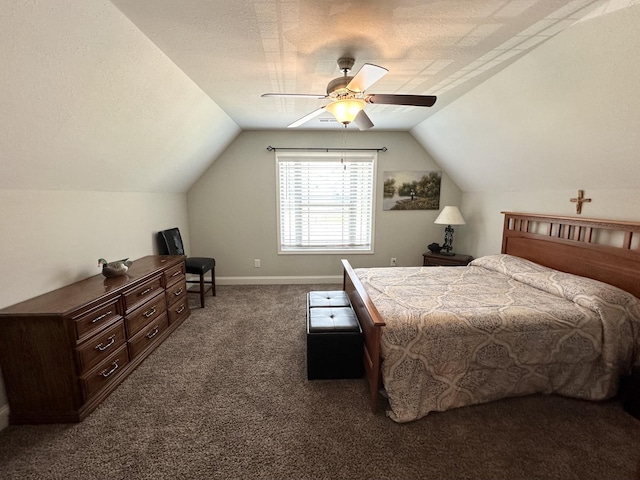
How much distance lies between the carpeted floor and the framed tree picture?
3039 mm

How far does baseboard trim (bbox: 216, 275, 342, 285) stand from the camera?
4.56 m

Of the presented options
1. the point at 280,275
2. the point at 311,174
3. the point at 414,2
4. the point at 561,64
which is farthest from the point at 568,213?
the point at 280,275

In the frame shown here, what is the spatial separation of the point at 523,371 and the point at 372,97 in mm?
2220

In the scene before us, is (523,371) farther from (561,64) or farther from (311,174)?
(311,174)

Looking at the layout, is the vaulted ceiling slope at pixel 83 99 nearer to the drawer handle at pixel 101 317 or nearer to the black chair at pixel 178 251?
the black chair at pixel 178 251

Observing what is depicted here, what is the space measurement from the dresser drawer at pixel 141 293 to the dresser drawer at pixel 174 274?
4.5 inches

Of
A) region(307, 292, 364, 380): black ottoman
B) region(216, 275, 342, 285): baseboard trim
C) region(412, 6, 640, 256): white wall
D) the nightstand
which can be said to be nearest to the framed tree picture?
region(412, 6, 640, 256): white wall

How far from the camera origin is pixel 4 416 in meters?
1.75

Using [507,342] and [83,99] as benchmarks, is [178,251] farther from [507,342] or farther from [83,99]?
[507,342]

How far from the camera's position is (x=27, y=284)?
1.92 m

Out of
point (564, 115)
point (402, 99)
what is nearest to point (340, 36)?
point (402, 99)

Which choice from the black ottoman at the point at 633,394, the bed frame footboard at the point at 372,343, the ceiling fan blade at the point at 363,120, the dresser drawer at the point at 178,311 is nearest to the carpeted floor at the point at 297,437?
the black ottoman at the point at 633,394

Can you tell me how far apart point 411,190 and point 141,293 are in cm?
392

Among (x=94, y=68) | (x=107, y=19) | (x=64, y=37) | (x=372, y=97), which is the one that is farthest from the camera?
(x=372, y=97)
